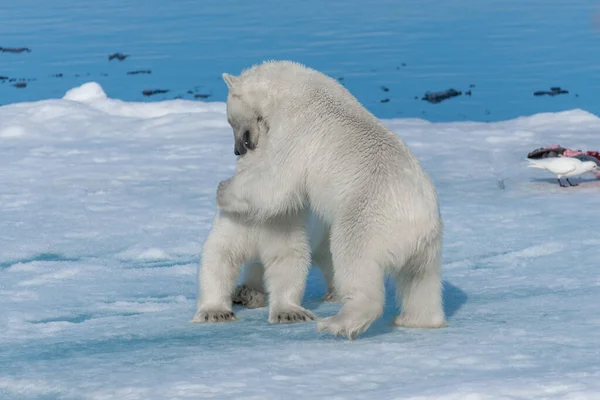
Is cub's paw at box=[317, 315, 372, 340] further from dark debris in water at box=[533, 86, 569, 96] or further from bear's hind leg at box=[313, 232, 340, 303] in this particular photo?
dark debris in water at box=[533, 86, 569, 96]

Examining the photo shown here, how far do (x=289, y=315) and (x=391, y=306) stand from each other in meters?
0.53

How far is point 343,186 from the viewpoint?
3486 millimetres

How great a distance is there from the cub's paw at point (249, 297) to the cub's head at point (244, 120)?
2.20 feet

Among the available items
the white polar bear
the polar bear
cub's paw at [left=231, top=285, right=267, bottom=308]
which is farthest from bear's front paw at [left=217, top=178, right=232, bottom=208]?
cub's paw at [left=231, top=285, right=267, bottom=308]

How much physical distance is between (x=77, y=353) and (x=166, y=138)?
512 cm

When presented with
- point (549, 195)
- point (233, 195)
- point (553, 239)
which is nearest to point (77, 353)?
point (233, 195)

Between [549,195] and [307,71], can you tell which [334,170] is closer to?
Result: [307,71]

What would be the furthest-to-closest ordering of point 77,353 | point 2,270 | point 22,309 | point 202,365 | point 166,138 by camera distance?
point 166,138
point 2,270
point 22,309
point 77,353
point 202,365

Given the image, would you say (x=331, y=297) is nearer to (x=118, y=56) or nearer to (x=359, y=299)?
(x=359, y=299)

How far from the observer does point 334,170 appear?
3529mm

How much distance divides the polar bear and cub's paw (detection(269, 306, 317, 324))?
10 mm

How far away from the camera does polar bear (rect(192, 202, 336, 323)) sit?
3.92 m

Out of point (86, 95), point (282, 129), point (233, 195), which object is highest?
point (282, 129)

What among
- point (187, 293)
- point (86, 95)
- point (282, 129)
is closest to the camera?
point (282, 129)
